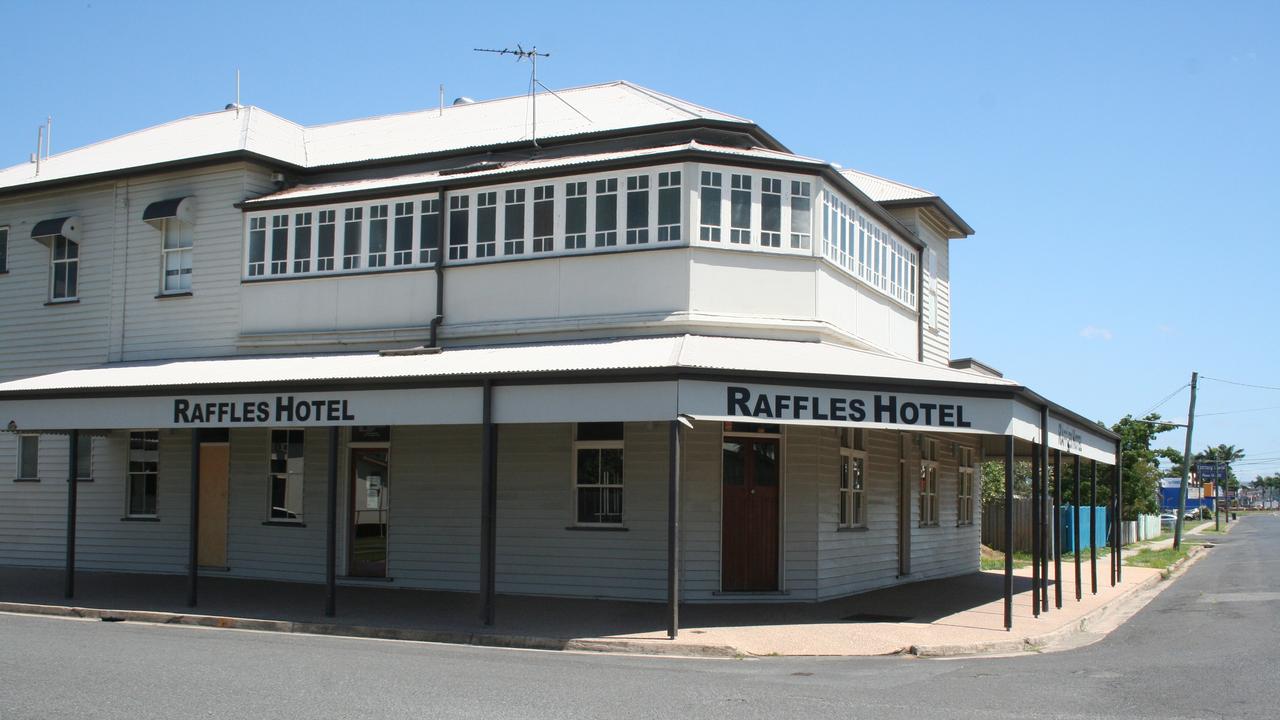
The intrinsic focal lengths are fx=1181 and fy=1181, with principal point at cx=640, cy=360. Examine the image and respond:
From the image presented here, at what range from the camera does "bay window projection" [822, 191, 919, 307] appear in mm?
18641

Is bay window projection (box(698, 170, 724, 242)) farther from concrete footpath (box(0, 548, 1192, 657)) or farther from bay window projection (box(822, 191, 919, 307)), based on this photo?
concrete footpath (box(0, 548, 1192, 657))

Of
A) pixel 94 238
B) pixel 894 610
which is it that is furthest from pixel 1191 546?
pixel 94 238

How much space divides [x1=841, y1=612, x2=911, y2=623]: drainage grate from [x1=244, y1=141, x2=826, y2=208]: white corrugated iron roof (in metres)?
6.68

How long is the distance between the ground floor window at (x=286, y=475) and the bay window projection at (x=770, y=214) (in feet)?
29.1

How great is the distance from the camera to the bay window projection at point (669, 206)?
698 inches

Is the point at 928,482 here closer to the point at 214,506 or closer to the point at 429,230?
the point at 429,230

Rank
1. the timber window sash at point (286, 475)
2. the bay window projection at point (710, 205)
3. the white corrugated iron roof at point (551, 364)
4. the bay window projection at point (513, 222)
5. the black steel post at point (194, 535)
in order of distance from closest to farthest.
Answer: the white corrugated iron roof at point (551, 364)
the black steel post at point (194, 535)
the bay window projection at point (710, 205)
the bay window projection at point (513, 222)
the timber window sash at point (286, 475)

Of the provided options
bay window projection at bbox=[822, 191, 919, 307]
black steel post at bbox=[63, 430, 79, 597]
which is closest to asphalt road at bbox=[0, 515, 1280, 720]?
black steel post at bbox=[63, 430, 79, 597]

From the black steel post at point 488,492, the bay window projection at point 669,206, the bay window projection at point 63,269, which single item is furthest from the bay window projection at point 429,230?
the bay window projection at point 63,269

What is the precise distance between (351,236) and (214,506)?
18.3ft

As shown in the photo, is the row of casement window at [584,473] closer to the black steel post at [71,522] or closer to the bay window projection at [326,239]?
the bay window projection at [326,239]

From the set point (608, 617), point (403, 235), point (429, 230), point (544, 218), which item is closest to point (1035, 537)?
point (608, 617)

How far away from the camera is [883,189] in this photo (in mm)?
25516

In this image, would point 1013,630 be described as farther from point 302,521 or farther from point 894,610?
point 302,521
